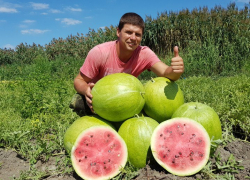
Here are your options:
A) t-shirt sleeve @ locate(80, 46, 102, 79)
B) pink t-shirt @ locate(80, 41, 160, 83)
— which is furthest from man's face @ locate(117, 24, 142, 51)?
t-shirt sleeve @ locate(80, 46, 102, 79)

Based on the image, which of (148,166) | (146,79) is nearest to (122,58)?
(148,166)

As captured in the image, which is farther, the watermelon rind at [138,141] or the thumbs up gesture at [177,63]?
the thumbs up gesture at [177,63]

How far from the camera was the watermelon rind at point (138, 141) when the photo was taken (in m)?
2.47

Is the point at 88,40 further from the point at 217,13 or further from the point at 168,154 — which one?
the point at 168,154

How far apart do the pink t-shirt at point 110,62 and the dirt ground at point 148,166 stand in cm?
141

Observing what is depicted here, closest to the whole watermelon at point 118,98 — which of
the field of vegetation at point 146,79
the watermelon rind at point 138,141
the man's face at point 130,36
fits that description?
the watermelon rind at point 138,141

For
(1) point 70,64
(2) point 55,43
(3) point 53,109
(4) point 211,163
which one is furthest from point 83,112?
(2) point 55,43

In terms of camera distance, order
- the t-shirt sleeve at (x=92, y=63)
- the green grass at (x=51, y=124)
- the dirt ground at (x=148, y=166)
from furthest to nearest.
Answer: the t-shirt sleeve at (x=92, y=63) → the green grass at (x=51, y=124) → the dirt ground at (x=148, y=166)

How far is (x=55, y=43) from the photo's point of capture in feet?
64.4

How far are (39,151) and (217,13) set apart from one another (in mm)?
13970

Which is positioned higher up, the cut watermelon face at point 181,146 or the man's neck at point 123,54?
the man's neck at point 123,54

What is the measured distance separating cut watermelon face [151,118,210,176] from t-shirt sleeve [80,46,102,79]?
1530mm

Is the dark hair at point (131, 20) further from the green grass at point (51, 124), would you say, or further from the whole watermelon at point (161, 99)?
the green grass at point (51, 124)

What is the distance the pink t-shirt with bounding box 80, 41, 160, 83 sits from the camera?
3.54 m
